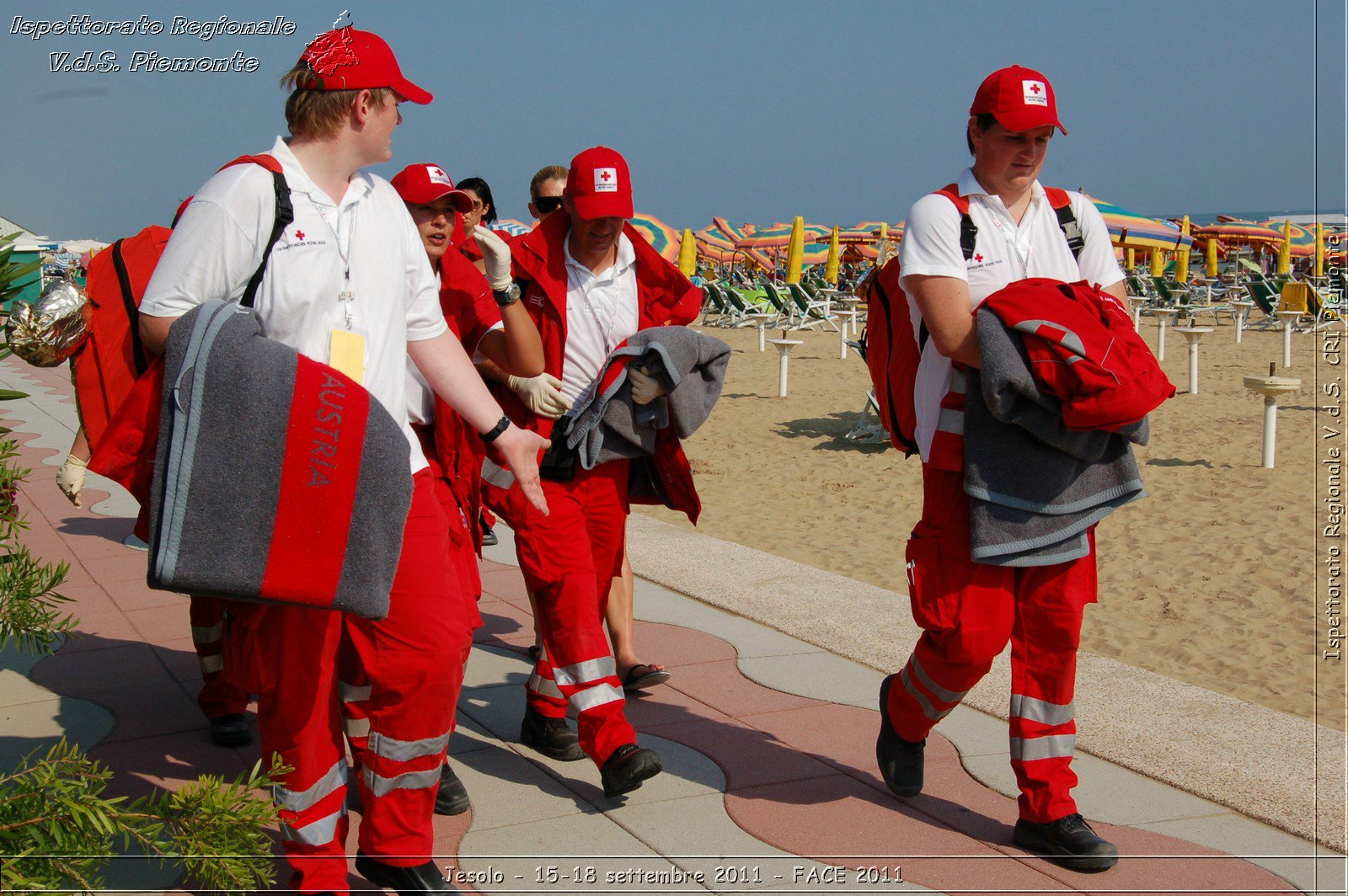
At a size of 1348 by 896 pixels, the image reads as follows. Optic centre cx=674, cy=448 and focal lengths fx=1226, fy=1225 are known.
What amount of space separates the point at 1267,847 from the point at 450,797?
216 centimetres

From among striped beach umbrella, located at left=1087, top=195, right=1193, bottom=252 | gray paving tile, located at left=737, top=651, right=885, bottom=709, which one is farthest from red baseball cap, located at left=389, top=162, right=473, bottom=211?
striped beach umbrella, located at left=1087, top=195, right=1193, bottom=252

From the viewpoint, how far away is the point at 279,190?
249 centimetres

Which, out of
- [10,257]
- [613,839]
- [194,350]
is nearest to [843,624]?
[613,839]

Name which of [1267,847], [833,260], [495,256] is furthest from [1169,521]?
[833,260]

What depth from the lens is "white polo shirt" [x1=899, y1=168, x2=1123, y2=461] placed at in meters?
3.05

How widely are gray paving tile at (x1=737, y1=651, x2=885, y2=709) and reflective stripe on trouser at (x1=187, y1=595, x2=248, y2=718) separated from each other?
1804mm

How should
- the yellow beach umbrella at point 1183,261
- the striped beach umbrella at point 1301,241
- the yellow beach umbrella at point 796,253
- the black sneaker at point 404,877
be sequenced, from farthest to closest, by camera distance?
the striped beach umbrella at point 1301,241 < the yellow beach umbrella at point 1183,261 < the yellow beach umbrella at point 796,253 < the black sneaker at point 404,877

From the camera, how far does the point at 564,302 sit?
385cm

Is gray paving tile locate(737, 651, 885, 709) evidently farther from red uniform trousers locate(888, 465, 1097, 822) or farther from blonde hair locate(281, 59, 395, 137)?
blonde hair locate(281, 59, 395, 137)

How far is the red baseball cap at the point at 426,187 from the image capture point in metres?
3.48

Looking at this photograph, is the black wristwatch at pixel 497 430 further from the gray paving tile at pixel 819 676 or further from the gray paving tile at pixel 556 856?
the gray paving tile at pixel 819 676

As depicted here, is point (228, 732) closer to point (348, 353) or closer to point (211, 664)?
point (211, 664)

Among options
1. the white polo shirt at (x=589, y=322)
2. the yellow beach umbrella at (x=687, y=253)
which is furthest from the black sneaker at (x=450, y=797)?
the yellow beach umbrella at (x=687, y=253)

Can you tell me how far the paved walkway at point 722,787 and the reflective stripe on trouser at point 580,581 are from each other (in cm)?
24
